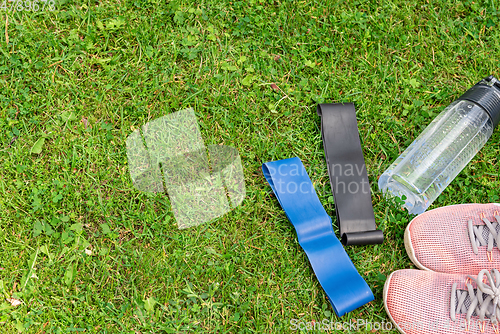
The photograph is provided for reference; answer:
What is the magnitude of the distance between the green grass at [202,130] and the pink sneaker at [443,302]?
141mm

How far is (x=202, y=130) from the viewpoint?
2.55 metres

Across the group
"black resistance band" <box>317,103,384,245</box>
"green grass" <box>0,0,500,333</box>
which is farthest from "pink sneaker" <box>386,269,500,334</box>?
"black resistance band" <box>317,103,384,245</box>

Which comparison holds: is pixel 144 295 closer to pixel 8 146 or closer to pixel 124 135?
pixel 124 135

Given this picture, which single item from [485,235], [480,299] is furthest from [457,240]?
[480,299]

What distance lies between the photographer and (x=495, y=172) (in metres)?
2.62

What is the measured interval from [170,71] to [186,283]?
1.43 meters

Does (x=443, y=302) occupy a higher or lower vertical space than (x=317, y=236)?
lower

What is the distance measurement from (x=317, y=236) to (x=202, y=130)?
3.37ft

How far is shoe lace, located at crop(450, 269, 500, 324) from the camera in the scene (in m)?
2.03

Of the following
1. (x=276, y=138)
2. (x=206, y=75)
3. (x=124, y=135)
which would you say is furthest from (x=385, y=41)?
(x=124, y=135)
